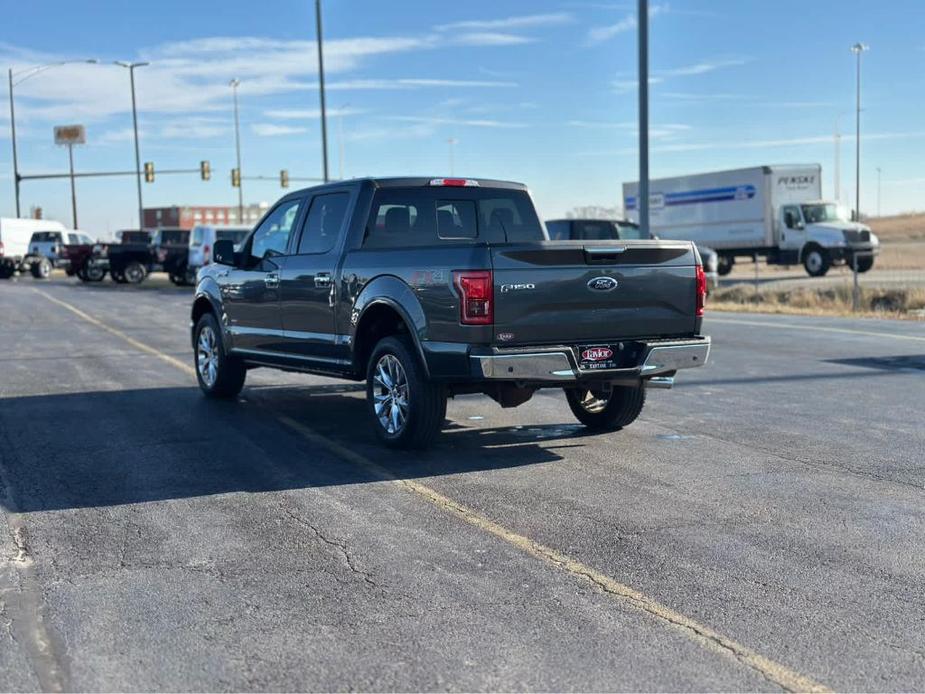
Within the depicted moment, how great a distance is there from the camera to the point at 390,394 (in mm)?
8227

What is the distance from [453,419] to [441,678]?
566cm

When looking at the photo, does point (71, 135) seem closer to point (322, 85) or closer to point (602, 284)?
point (322, 85)

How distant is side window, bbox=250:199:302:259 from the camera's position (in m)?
9.88

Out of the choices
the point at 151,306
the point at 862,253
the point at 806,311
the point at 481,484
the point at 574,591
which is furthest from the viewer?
the point at 862,253

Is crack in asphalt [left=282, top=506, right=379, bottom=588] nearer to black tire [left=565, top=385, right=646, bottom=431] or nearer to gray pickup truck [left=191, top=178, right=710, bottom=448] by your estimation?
gray pickup truck [left=191, top=178, right=710, bottom=448]

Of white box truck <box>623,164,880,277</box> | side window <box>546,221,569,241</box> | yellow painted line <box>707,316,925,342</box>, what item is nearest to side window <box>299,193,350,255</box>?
yellow painted line <box>707,316,925,342</box>

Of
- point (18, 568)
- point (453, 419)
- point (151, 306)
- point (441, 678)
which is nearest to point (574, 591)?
point (441, 678)

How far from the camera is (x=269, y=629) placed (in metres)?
4.55

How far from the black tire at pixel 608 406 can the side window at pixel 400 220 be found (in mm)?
1729

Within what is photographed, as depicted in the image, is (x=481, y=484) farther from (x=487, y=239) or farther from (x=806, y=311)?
(x=806, y=311)

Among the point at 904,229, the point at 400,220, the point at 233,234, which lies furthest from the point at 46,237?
the point at 904,229

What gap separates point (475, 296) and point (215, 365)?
448 centimetres

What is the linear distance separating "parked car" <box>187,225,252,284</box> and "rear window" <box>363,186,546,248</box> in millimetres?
22200

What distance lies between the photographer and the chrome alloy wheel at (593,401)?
905 cm
